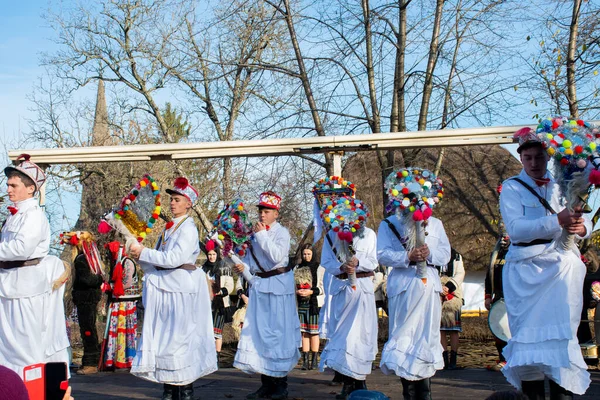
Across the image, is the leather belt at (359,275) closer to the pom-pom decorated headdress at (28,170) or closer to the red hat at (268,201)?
the red hat at (268,201)

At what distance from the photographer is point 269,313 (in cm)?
844

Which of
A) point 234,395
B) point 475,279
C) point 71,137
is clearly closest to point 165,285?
point 234,395

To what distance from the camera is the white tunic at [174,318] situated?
745 centimetres

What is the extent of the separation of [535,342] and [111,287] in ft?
24.4

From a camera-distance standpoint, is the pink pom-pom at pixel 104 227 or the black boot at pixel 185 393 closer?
the pink pom-pom at pixel 104 227

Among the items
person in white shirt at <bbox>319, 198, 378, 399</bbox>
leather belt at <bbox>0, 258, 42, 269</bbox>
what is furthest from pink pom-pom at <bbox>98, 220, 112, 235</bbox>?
person in white shirt at <bbox>319, 198, 378, 399</bbox>

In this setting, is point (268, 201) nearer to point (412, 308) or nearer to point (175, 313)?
point (175, 313)

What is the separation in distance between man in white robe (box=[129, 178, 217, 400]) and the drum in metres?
3.58

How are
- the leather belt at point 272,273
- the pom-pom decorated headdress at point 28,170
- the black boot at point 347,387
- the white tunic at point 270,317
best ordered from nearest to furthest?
the pom-pom decorated headdress at point 28,170, the black boot at point 347,387, the white tunic at point 270,317, the leather belt at point 272,273

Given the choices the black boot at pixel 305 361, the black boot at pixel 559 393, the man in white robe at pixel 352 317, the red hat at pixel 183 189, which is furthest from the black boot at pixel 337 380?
the black boot at pixel 559 393

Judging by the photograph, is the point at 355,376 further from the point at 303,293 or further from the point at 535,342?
the point at 303,293

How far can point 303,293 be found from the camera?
11156 millimetres

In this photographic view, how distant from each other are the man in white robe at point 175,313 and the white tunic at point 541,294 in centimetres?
331

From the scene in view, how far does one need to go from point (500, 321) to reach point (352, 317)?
224 centimetres
